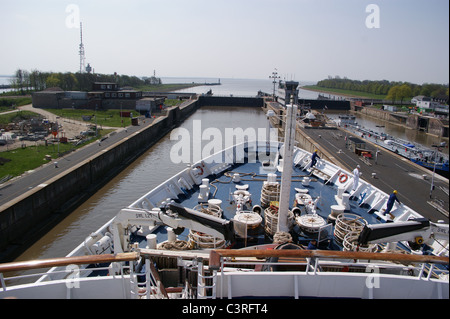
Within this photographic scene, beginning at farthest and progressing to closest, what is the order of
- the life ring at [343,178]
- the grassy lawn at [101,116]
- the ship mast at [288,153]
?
the grassy lawn at [101,116] → the life ring at [343,178] → the ship mast at [288,153]

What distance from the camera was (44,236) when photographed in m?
17.0

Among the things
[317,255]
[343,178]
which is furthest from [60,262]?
[343,178]

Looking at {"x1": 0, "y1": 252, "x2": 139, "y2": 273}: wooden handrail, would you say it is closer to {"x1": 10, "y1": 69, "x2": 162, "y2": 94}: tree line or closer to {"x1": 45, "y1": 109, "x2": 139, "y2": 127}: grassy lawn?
{"x1": 45, "y1": 109, "x2": 139, "y2": 127}: grassy lawn

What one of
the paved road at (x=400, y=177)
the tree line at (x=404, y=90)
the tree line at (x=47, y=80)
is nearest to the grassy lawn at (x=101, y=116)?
the paved road at (x=400, y=177)

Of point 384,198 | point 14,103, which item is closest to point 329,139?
point 384,198

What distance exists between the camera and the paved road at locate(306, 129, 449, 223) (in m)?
19.1

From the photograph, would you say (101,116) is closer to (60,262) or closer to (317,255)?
(60,262)

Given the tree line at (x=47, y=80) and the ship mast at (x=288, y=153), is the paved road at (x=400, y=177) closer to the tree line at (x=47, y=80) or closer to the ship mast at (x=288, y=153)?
the ship mast at (x=288, y=153)

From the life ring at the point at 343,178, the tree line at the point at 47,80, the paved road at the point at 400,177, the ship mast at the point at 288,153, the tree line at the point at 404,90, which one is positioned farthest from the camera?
the tree line at the point at 47,80

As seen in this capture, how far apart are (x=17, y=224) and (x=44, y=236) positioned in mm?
1434

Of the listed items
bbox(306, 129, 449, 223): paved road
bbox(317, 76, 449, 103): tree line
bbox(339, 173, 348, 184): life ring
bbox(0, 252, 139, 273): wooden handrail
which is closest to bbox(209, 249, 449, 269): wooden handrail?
bbox(0, 252, 139, 273): wooden handrail

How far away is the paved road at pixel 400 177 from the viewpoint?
62.8 feet

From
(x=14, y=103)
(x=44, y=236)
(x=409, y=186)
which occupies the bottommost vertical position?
(x=44, y=236)
